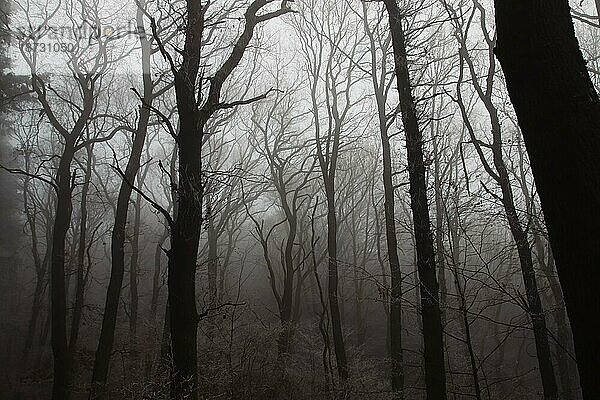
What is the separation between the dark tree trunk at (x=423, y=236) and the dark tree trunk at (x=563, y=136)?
12.7 feet

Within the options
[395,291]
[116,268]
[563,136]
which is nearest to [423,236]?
[395,291]

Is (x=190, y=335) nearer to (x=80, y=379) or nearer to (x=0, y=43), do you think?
(x=80, y=379)

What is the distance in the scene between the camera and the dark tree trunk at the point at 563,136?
2.29 meters

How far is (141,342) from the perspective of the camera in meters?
13.4

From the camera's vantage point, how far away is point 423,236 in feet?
21.6

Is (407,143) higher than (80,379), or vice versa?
(407,143)

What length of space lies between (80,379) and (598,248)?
47.2 ft

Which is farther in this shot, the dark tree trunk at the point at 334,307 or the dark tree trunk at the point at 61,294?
the dark tree trunk at the point at 334,307

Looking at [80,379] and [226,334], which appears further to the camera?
[80,379]

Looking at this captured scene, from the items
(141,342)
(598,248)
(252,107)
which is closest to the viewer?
(598,248)

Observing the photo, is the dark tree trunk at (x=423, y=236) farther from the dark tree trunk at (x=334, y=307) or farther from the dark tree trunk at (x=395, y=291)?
the dark tree trunk at (x=334, y=307)

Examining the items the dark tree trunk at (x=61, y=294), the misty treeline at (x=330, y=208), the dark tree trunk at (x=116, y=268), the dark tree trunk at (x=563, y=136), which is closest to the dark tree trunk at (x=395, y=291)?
the misty treeline at (x=330, y=208)

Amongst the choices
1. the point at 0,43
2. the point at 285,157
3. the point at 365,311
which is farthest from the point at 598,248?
the point at 365,311

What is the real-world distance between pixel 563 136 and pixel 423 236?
4.23 meters
